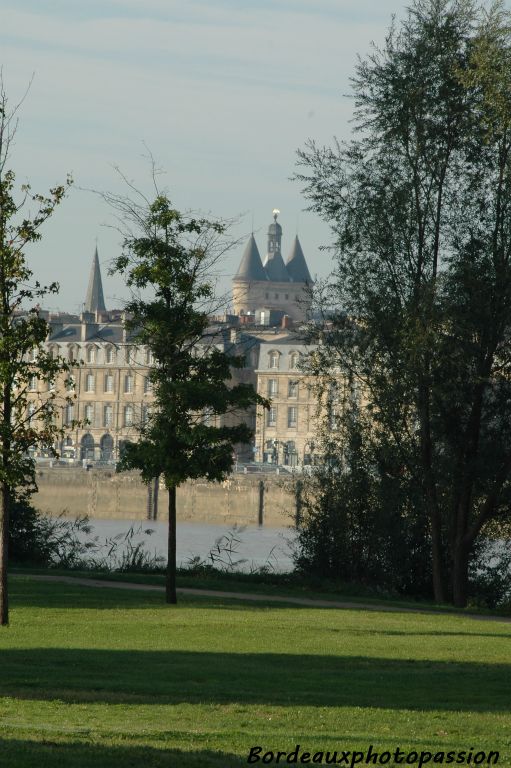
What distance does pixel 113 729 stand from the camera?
10094 millimetres

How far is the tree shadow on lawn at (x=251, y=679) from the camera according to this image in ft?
39.7

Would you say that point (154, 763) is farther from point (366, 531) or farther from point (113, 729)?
point (366, 531)

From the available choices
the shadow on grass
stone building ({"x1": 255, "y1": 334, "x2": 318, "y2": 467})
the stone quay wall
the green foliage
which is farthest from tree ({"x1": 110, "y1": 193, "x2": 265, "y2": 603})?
stone building ({"x1": 255, "y1": 334, "x2": 318, "y2": 467})

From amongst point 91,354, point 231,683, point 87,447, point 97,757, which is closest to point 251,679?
point 231,683

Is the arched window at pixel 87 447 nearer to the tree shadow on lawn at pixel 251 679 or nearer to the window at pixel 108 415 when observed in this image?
the window at pixel 108 415

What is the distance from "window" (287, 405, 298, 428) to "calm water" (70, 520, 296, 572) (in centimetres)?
4047

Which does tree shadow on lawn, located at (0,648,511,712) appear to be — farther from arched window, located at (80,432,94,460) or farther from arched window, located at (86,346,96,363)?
arched window, located at (86,346,96,363)

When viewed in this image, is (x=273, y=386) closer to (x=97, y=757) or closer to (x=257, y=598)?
(x=257, y=598)

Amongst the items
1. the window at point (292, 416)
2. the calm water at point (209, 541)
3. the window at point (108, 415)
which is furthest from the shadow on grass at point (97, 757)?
the window at point (108, 415)

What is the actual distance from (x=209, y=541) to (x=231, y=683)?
162 feet

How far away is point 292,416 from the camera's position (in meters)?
128

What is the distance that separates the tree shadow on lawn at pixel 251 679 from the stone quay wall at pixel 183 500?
70.1 meters

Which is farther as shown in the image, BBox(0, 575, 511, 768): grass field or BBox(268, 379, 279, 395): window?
BBox(268, 379, 279, 395): window

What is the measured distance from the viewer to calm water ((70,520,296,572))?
45281 mm
